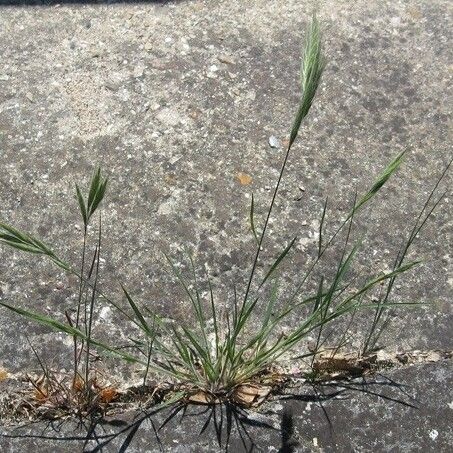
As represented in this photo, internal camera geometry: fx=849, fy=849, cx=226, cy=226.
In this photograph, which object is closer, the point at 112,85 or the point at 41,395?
the point at 41,395

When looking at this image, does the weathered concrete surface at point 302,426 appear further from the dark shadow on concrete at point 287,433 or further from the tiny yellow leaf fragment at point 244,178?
the tiny yellow leaf fragment at point 244,178

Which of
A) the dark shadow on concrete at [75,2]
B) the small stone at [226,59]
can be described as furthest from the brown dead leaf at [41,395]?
the dark shadow on concrete at [75,2]

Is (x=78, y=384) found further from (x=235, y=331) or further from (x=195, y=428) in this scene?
(x=235, y=331)

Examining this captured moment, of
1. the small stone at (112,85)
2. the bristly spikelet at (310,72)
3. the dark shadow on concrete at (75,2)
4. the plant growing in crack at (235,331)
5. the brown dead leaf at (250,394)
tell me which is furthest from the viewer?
the dark shadow on concrete at (75,2)

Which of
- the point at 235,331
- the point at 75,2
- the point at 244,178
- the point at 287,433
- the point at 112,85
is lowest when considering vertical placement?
the point at 287,433

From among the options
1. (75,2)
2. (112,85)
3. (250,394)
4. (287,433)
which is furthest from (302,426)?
(75,2)

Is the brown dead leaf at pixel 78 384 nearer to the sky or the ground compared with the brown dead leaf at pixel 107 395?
nearer to the sky
